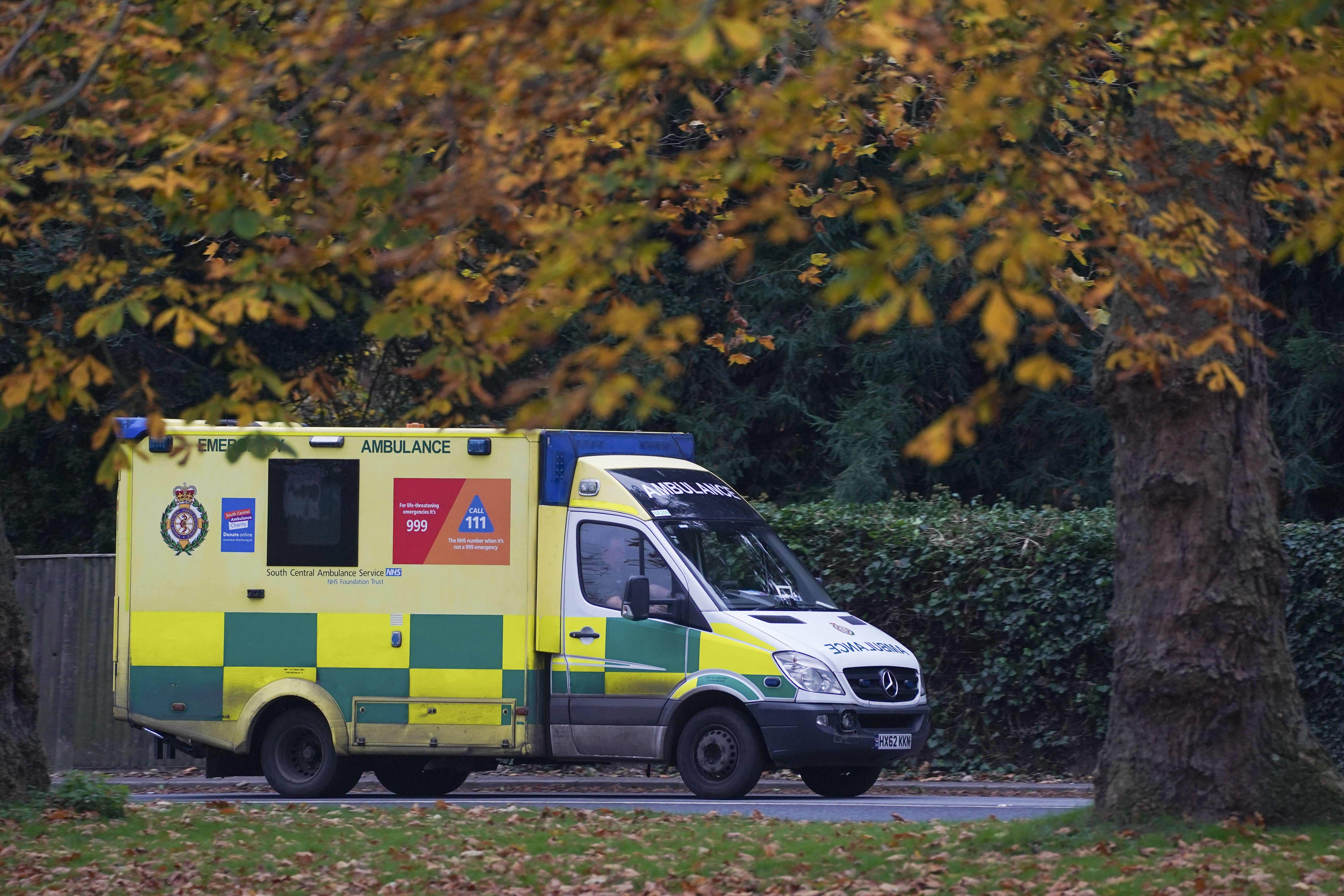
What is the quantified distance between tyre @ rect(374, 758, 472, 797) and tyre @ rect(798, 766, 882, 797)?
303 centimetres

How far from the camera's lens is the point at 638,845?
9.48m

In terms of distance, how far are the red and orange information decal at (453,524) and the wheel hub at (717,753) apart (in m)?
2.10

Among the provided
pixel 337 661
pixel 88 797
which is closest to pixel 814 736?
pixel 337 661

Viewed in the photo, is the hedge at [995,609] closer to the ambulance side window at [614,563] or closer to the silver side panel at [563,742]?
the ambulance side window at [614,563]

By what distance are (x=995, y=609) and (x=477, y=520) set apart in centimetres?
491

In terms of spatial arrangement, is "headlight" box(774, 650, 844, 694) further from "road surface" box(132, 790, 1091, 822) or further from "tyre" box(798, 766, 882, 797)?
"tyre" box(798, 766, 882, 797)

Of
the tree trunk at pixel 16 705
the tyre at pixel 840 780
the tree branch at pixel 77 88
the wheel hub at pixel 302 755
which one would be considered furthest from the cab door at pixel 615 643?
the tree branch at pixel 77 88

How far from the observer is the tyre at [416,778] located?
14.5m

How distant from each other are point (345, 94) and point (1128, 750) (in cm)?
528

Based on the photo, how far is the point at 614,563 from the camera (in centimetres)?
1337

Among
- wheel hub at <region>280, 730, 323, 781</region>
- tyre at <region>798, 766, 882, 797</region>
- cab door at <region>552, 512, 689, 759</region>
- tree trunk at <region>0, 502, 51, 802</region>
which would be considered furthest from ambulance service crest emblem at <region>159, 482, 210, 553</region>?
tyre at <region>798, 766, 882, 797</region>

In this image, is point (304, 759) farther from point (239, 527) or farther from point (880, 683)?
point (880, 683)

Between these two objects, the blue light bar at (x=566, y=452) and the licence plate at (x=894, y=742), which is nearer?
the licence plate at (x=894, y=742)

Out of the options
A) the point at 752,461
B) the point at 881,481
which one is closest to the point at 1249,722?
the point at 881,481
